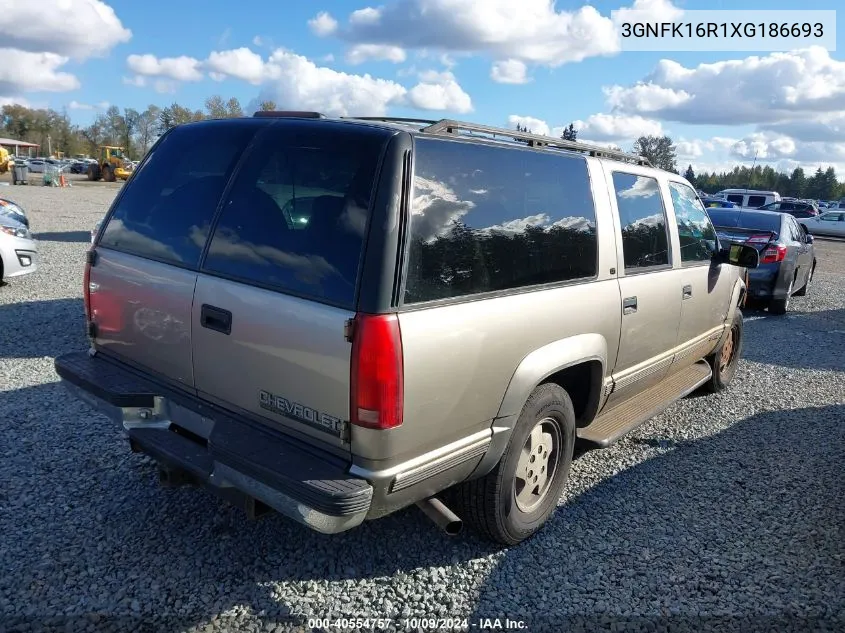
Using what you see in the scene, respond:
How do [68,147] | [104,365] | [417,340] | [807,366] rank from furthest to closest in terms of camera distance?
[68,147]
[807,366]
[104,365]
[417,340]

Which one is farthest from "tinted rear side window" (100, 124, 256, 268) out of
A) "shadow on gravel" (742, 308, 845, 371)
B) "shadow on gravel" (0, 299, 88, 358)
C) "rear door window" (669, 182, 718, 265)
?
"shadow on gravel" (742, 308, 845, 371)

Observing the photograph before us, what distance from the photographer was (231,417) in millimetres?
2824

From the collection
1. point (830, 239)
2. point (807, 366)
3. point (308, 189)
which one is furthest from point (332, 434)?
point (830, 239)

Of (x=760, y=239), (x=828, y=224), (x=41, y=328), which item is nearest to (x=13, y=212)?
(x=41, y=328)

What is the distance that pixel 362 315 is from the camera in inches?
93.4

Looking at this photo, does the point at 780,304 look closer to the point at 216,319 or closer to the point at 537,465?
the point at 537,465

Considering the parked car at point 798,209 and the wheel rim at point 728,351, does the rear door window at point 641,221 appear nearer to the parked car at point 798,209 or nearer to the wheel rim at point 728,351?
the wheel rim at point 728,351

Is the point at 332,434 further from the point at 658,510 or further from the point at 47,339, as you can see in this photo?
the point at 47,339

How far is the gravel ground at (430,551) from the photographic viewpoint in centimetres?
282

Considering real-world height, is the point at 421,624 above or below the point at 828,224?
below

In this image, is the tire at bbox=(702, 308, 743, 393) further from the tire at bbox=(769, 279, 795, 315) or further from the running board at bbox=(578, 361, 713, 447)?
the tire at bbox=(769, 279, 795, 315)

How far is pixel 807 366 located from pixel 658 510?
487 cm

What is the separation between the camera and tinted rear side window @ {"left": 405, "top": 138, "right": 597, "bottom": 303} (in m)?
2.61

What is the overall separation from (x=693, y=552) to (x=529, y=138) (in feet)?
7.78
